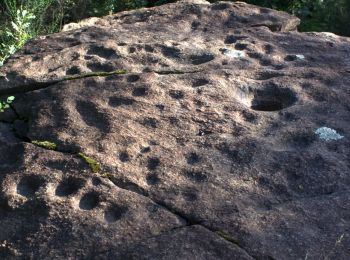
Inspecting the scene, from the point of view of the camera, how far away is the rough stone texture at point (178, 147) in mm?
2408

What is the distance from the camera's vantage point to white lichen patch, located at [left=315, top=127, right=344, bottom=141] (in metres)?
2.90

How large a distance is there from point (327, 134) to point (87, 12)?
4698 millimetres

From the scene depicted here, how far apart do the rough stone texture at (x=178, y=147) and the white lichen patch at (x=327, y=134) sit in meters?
0.03

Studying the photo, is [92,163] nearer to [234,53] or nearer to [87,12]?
[234,53]

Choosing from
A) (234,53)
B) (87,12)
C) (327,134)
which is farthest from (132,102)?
(87,12)

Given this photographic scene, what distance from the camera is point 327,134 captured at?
2.92 metres

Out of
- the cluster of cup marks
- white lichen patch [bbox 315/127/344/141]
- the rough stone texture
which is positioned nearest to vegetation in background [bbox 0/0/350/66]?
the rough stone texture

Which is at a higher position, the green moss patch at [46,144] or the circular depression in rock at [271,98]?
the circular depression in rock at [271,98]

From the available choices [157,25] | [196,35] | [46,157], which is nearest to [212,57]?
Answer: [196,35]

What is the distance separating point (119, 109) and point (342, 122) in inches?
43.4

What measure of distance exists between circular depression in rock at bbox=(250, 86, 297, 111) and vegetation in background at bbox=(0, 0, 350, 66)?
8.62 feet

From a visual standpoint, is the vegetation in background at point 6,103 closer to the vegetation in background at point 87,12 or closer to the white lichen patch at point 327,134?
the white lichen patch at point 327,134

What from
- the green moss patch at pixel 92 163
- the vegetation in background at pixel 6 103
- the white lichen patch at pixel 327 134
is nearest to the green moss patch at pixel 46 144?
the green moss patch at pixel 92 163

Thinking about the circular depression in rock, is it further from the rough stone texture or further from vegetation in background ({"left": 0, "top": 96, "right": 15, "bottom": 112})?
vegetation in background ({"left": 0, "top": 96, "right": 15, "bottom": 112})
